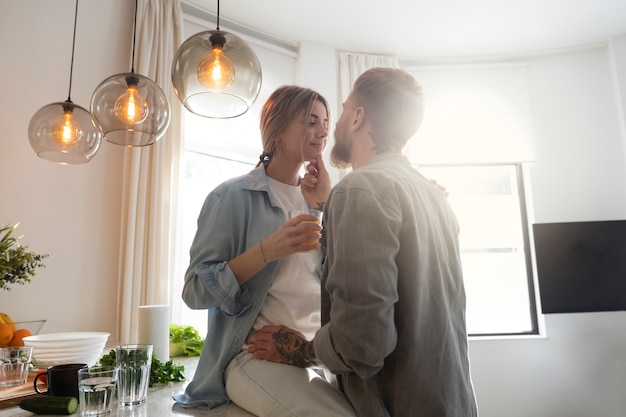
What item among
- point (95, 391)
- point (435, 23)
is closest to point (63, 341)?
point (95, 391)

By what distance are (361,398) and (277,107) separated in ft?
2.98

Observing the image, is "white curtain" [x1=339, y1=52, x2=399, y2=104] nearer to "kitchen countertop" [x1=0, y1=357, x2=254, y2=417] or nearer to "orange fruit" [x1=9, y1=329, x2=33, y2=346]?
"orange fruit" [x1=9, y1=329, x2=33, y2=346]

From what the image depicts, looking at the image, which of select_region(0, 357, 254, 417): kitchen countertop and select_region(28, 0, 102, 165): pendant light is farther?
select_region(28, 0, 102, 165): pendant light

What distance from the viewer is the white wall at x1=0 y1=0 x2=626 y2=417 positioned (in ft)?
7.72

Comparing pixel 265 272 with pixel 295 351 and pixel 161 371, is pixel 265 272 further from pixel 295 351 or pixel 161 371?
pixel 161 371

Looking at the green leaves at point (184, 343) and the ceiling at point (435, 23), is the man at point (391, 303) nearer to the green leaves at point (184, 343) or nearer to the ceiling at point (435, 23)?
the green leaves at point (184, 343)

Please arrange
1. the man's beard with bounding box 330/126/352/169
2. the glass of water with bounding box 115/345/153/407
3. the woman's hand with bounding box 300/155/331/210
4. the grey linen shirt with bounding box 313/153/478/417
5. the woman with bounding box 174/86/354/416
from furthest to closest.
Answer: the woman's hand with bounding box 300/155/331/210
the man's beard with bounding box 330/126/352/169
the glass of water with bounding box 115/345/153/407
the woman with bounding box 174/86/354/416
the grey linen shirt with bounding box 313/153/478/417

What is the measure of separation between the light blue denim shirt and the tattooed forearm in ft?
0.40

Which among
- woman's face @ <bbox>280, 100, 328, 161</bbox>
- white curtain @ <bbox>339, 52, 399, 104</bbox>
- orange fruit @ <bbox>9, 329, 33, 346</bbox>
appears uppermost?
white curtain @ <bbox>339, 52, 399, 104</bbox>

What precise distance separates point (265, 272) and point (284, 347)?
0.71 feet

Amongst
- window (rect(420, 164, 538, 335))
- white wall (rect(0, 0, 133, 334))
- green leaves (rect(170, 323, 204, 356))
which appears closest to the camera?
green leaves (rect(170, 323, 204, 356))

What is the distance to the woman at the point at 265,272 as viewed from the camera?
3.45 feet

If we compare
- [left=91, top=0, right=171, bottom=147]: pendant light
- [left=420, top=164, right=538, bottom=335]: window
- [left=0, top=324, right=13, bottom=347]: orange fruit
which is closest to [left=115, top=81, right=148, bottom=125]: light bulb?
[left=91, top=0, right=171, bottom=147]: pendant light

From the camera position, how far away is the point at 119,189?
8.89ft
